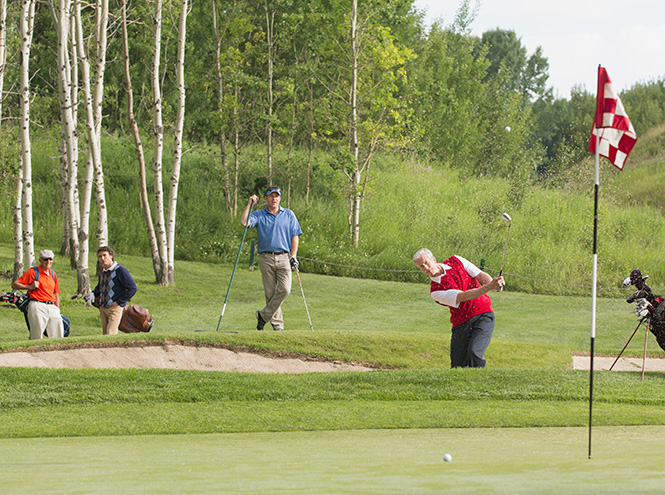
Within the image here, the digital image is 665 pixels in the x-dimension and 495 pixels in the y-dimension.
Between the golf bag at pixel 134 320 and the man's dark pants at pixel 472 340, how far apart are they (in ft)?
19.5

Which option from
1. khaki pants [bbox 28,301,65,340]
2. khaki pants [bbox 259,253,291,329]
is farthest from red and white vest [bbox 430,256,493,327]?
khaki pants [bbox 28,301,65,340]

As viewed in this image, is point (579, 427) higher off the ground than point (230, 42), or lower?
lower

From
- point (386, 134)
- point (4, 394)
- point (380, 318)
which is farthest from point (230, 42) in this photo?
point (4, 394)

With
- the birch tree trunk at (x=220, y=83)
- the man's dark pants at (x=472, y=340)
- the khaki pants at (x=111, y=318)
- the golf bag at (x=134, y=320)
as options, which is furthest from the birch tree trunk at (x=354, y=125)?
the man's dark pants at (x=472, y=340)

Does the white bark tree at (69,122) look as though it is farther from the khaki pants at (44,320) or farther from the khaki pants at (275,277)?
the khaki pants at (275,277)

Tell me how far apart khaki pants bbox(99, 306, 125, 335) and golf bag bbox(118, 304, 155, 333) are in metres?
0.16

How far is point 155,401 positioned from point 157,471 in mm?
4815

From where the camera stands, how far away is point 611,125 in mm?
Answer: 7145

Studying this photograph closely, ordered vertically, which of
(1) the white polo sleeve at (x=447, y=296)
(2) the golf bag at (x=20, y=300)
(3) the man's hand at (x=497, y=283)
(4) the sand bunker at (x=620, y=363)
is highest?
(3) the man's hand at (x=497, y=283)

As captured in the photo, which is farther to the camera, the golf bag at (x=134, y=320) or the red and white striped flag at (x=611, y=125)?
the golf bag at (x=134, y=320)

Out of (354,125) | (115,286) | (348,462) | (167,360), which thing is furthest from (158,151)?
(348,462)

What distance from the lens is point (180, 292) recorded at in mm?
23031

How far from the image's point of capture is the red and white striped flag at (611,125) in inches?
279

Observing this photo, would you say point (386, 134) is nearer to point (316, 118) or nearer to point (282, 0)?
point (316, 118)
